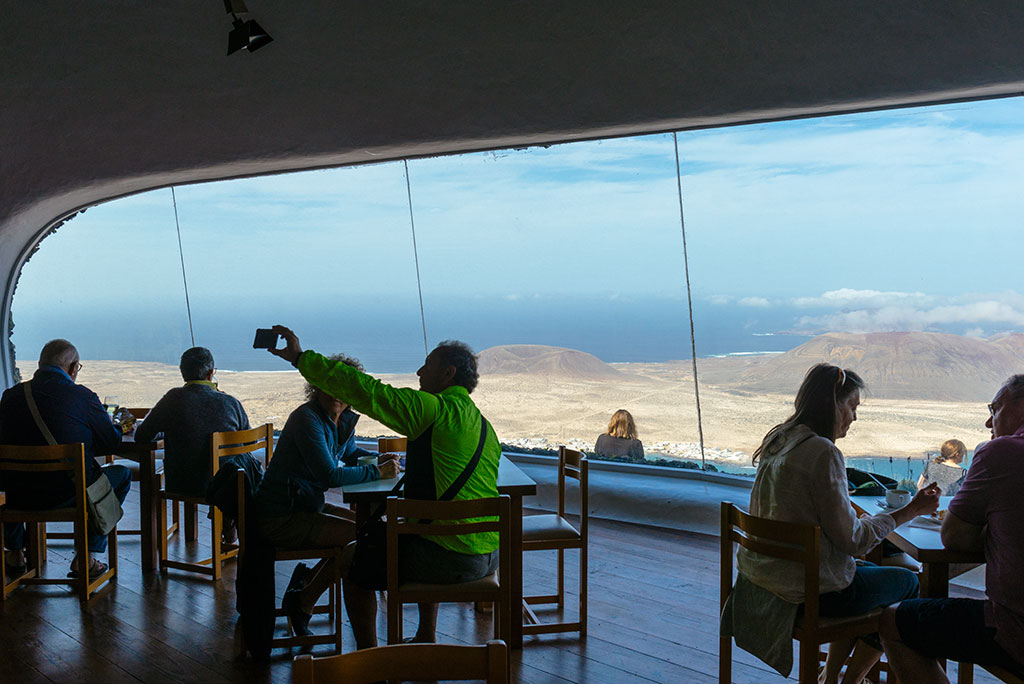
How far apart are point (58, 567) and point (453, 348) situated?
2.99 meters

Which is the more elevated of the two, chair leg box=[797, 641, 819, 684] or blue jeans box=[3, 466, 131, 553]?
blue jeans box=[3, 466, 131, 553]

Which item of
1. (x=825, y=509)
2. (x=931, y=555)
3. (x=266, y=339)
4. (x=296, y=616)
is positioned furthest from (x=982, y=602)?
(x=296, y=616)

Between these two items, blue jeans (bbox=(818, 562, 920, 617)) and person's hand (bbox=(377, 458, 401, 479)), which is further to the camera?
person's hand (bbox=(377, 458, 401, 479))

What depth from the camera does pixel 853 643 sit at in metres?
2.77

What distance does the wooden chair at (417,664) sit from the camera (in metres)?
1.44

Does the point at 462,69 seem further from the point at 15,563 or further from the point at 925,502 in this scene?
the point at 15,563

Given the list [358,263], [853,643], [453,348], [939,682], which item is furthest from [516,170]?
[939,682]

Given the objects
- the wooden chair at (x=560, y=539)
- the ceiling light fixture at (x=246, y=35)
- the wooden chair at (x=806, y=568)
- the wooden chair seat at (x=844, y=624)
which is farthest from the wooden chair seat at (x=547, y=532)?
the ceiling light fixture at (x=246, y=35)

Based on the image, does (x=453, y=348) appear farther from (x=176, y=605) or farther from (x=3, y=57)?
(x=3, y=57)

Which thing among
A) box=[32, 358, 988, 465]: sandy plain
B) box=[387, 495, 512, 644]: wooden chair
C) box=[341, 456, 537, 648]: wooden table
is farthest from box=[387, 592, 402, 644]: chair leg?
box=[32, 358, 988, 465]: sandy plain

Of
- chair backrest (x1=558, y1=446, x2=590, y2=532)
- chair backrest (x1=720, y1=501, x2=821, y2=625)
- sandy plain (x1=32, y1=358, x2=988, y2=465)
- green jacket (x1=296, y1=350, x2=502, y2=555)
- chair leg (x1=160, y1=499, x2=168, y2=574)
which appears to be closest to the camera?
chair backrest (x1=720, y1=501, x2=821, y2=625)

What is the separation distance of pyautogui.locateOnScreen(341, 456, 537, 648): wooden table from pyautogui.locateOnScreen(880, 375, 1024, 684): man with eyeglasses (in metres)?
1.41

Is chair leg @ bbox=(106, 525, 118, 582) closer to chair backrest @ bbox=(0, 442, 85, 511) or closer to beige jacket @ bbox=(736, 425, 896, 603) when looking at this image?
chair backrest @ bbox=(0, 442, 85, 511)

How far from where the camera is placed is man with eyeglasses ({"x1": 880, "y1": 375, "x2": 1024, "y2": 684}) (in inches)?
82.2
